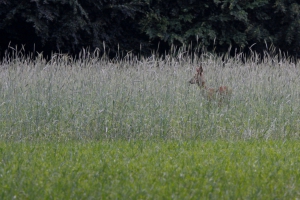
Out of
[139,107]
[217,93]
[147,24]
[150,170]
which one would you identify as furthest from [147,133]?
[147,24]

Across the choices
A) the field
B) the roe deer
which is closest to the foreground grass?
the field

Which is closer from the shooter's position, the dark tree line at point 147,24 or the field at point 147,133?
the field at point 147,133

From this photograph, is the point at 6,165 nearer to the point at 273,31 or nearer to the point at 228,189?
the point at 228,189

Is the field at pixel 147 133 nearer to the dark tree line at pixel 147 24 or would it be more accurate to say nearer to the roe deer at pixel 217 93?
the roe deer at pixel 217 93

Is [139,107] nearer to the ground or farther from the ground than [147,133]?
farther from the ground

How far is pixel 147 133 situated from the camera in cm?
912

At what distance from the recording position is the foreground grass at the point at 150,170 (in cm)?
566

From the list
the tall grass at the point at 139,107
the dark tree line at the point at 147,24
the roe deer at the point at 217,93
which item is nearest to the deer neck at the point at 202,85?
the roe deer at the point at 217,93

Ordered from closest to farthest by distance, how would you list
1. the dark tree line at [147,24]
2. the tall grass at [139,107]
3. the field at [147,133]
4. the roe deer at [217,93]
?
the field at [147,133], the tall grass at [139,107], the roe deer at [217,93], the dark tree line at [147,24]

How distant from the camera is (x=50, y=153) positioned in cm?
745

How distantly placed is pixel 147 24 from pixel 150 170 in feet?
46.3

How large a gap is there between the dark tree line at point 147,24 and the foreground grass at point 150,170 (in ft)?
36.9

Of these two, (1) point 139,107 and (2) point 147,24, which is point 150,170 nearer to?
(1) point 139,107

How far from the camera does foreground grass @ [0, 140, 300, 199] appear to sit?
18.6 ft
